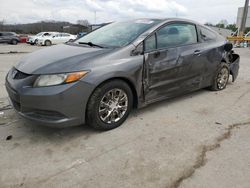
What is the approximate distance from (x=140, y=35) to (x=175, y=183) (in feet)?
6.96

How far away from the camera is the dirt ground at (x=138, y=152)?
235cm

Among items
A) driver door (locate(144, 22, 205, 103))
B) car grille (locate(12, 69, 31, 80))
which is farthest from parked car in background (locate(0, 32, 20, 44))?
driver door (locate(144, 22, 205, 103))

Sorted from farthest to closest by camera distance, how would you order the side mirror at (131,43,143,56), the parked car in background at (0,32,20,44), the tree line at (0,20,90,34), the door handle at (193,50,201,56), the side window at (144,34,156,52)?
the tree line at (0,20,90,34)
the parked car in background at (0,32,20,44)
the door handle at (193,50,201,56)
the side window at (144,34,156,52)
the side mirror at (131,43,143,56)

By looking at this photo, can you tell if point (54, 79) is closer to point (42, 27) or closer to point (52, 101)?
point (52, 101)

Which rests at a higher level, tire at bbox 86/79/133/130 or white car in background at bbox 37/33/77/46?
white car in background at bbox 37/33/77/46

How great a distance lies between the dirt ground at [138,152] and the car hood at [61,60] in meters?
0.87

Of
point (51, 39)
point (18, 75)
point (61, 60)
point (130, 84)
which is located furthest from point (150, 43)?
point (51, 39)

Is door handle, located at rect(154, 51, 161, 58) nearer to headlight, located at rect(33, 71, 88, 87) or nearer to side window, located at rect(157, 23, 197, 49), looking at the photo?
side window, located at rect(157, 23, 197, 49)

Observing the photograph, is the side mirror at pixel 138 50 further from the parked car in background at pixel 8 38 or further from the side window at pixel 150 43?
the parked car in background at pixel 8 38

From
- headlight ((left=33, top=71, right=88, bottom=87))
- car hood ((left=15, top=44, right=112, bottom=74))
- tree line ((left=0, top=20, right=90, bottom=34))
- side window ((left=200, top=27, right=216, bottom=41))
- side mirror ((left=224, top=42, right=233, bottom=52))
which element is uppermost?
tree line ((left=0, top=20, right=90, bottom=34))

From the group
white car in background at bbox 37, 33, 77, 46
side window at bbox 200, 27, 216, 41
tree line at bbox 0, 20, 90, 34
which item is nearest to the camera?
side window at bbox 200, 27, 216, 41

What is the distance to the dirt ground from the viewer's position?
7.72ft

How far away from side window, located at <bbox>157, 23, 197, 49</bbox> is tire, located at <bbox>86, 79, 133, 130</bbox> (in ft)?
3.08

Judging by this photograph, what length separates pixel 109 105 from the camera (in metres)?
3.30
